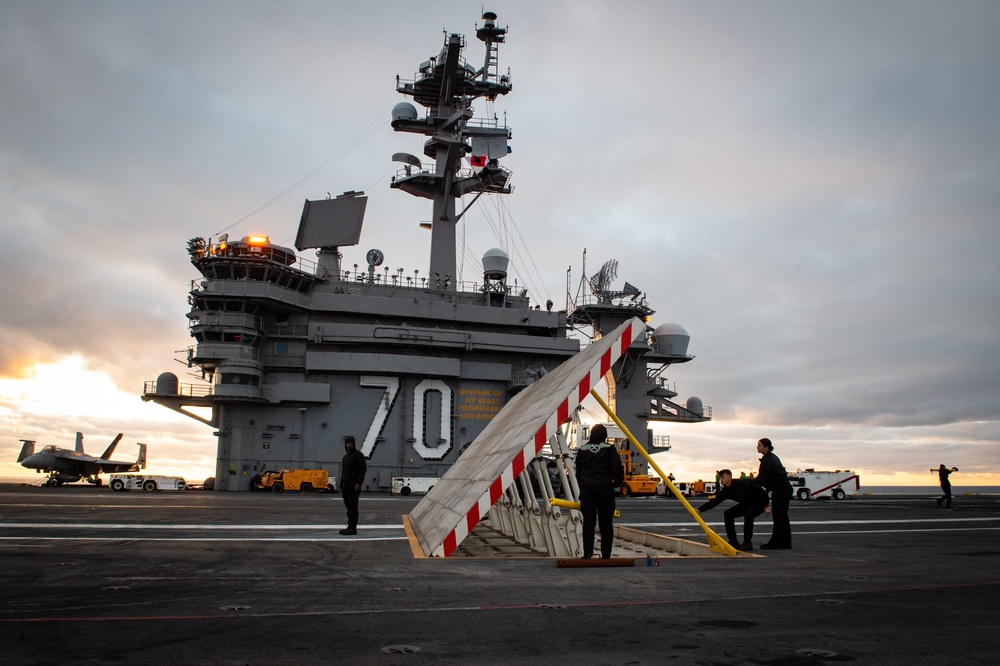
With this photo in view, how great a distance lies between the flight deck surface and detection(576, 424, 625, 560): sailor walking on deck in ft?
1.82

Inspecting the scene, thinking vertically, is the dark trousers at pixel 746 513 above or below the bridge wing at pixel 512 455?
below

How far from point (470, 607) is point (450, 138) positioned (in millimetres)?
50809

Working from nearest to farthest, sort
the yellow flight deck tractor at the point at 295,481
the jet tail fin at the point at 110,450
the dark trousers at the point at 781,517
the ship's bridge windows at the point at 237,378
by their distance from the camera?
the dark trousers at the point at 781,517, the yellow flight deck tractor at the point at 295,481, the ship's bridge windows at the point at 237,378, the jet tail fin at the point at 110,450

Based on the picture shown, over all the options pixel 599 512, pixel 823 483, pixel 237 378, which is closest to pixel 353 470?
pixel 599 512

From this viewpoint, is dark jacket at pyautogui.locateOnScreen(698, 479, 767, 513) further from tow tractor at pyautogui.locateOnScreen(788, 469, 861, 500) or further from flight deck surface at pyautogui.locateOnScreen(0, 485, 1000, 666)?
tow tractor at pyautogui.locateOnScreen(788, 469, 861, 500)

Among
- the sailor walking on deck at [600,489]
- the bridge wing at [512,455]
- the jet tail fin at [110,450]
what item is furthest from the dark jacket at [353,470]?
the jet tail fin at [110,450]

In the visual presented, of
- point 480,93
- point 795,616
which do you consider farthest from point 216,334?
point 795,616

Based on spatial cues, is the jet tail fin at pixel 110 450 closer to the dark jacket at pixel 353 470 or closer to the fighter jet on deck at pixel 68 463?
the fighter jet on deck at pixel 68 463

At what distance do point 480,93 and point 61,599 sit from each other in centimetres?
5326

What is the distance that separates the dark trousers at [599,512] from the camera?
8359mm

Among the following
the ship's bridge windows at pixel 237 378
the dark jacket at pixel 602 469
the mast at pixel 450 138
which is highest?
the mast at pixel 450 138

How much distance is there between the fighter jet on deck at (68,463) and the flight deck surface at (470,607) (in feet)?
140

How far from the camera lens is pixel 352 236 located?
4825 cm

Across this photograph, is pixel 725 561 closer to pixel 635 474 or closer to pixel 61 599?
pixel 61 599
